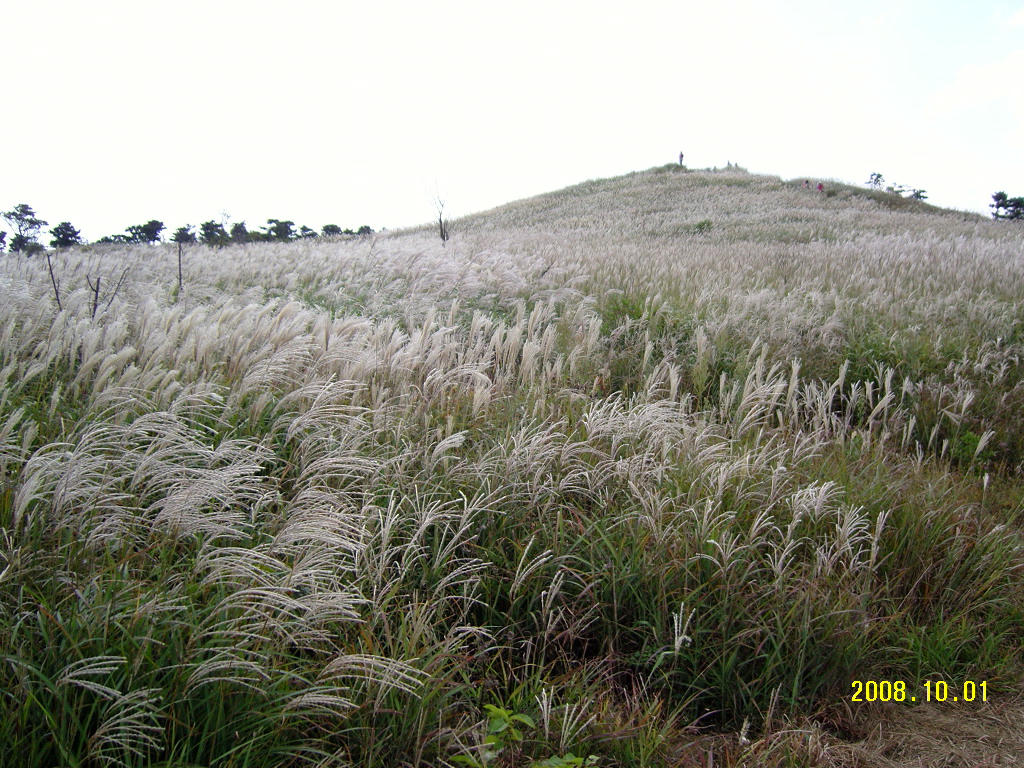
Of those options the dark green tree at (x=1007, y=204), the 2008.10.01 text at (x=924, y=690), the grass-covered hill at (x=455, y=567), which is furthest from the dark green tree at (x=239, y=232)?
the dark green tree at (x=1007, y=204)

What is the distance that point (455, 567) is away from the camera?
2465 millimetres

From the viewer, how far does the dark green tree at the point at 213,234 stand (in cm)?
1598

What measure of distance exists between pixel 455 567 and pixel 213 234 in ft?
56.6

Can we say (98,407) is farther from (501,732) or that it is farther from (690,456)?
(690,456)

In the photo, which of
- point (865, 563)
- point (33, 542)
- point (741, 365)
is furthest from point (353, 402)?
point (741, 365)

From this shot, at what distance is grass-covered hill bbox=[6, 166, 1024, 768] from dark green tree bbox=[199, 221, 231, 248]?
12358 mm

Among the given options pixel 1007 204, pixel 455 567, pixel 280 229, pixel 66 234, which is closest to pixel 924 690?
pixel 455 567

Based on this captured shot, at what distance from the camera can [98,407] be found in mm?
2719

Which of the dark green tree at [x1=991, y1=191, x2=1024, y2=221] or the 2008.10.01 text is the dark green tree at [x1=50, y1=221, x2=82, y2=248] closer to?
the 2008.10.01 text

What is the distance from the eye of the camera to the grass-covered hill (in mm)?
1626

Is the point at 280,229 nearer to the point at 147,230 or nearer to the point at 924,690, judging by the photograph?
the point at 147,230

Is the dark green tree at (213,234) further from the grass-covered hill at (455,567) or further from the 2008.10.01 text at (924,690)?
the 2008.10.01 text at (924,690)

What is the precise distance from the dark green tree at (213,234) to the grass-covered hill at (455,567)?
12358 mm

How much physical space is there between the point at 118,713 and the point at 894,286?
8.90 meters
